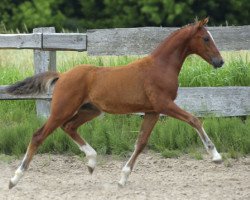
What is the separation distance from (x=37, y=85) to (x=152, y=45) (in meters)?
2.01

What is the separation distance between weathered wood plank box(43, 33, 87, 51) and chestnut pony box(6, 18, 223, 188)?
1.68 meters

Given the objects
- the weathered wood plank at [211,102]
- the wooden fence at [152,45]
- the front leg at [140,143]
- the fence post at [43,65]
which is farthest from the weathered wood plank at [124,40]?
the front leg at [140,143]

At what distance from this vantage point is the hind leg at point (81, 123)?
7.47 m

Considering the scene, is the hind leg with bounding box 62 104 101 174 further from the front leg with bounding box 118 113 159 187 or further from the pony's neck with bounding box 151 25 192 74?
the pony's neck with bounding box 151 25 192 74

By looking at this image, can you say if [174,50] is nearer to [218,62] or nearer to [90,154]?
[218,62]

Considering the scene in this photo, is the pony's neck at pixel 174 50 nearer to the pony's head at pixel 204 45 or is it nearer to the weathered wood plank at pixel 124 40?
the pony's head at pixel 204 45

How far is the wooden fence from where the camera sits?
8969 mm

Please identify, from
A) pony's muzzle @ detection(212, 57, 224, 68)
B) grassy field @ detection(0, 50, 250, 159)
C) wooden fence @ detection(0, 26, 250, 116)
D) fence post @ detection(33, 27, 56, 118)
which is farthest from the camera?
fence post @ detection(33, 27, 56, 118)

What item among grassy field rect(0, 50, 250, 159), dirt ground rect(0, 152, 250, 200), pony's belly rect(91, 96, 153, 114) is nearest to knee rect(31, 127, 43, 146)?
dirt ground rect(0, 152, 250, 200)

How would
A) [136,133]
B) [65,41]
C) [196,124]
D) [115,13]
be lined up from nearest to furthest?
1. [196,124]
2. [136,133]
3. [65,41]
4. [115,13]

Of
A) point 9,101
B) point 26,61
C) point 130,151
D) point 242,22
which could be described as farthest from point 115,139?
point 242,22

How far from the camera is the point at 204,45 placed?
711 centimetres

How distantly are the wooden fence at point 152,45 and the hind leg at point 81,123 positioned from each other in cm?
157

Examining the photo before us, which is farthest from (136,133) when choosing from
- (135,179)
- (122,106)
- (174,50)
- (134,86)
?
(174,50)
